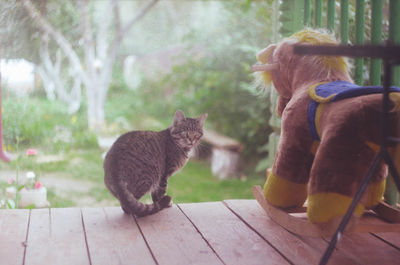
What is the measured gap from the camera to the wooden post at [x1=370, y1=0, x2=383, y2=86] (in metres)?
1.52

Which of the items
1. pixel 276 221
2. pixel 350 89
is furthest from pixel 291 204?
pixel 350 89

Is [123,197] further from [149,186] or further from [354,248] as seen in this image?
[354,248]

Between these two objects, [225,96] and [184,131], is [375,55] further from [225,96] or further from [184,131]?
[225,96]

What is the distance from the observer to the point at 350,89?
1182 mm

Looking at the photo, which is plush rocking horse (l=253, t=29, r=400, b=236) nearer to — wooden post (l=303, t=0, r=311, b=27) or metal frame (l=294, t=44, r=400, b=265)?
metal frame (l=294, t=44, r=400, b=265)

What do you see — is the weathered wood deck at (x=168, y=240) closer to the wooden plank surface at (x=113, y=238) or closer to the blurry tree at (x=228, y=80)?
the wooden plank surface at (x=113, y=238)

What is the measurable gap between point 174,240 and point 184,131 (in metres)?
0.51

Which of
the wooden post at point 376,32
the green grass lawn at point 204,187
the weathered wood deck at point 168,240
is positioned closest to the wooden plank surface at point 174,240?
the weathered wood deck at point 168,240

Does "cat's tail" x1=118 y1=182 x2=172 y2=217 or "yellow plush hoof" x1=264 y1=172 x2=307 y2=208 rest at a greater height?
"yellow plush hoof" x1=264 y1=172 x2=307 y2=208

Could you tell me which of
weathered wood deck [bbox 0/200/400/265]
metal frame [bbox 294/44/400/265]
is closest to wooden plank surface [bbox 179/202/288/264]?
weathered wood deck [bbox 0/200/400/265]

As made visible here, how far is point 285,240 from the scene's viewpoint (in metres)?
1.41

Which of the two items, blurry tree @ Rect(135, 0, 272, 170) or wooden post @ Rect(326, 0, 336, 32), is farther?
blurry tree @ Rect(135, 0, 272, 170)

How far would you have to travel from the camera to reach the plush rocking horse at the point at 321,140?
1.11 meters

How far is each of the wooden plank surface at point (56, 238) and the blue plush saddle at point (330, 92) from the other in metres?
0.74
